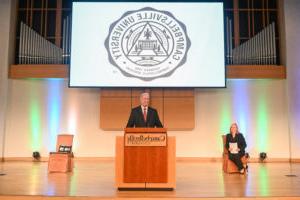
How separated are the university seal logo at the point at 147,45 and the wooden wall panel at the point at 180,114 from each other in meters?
0.97

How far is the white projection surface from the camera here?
304 inches

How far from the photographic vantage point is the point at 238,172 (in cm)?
604

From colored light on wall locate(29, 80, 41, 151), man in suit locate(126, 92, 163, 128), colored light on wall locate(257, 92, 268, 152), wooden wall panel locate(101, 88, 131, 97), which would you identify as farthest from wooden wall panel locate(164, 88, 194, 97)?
man in suit locate(126, 92, 163, 128)

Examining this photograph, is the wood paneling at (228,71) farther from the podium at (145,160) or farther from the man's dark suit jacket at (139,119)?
the podium at (145,160)

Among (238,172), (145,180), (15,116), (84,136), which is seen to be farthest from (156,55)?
(145,180)

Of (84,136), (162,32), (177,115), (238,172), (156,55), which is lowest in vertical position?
(238,172)

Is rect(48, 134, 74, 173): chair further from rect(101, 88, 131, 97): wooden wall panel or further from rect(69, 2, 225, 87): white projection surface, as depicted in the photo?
rect(101, 88, 131, 97): wooden wall panel

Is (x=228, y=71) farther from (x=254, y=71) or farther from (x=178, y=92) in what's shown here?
(x=178, y=92)

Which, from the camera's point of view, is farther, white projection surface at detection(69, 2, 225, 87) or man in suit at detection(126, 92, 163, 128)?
white projection surface at detection(69, 2, 225, 87)

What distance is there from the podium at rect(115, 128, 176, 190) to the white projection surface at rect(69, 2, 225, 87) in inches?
151

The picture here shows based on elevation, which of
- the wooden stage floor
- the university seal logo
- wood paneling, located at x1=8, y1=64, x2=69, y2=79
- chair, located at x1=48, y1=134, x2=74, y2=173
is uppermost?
the university seal logo

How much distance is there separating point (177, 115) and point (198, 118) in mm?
549

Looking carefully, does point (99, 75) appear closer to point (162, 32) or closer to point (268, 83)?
point (162, 32)

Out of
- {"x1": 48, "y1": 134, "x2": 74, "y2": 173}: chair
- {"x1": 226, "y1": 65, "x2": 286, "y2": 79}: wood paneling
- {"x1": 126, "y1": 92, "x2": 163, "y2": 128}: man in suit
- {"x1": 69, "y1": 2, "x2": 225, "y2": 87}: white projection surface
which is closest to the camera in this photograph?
{"x1": 126, "y1": 92, "x2": 163, "y2": 128}: man in suit
